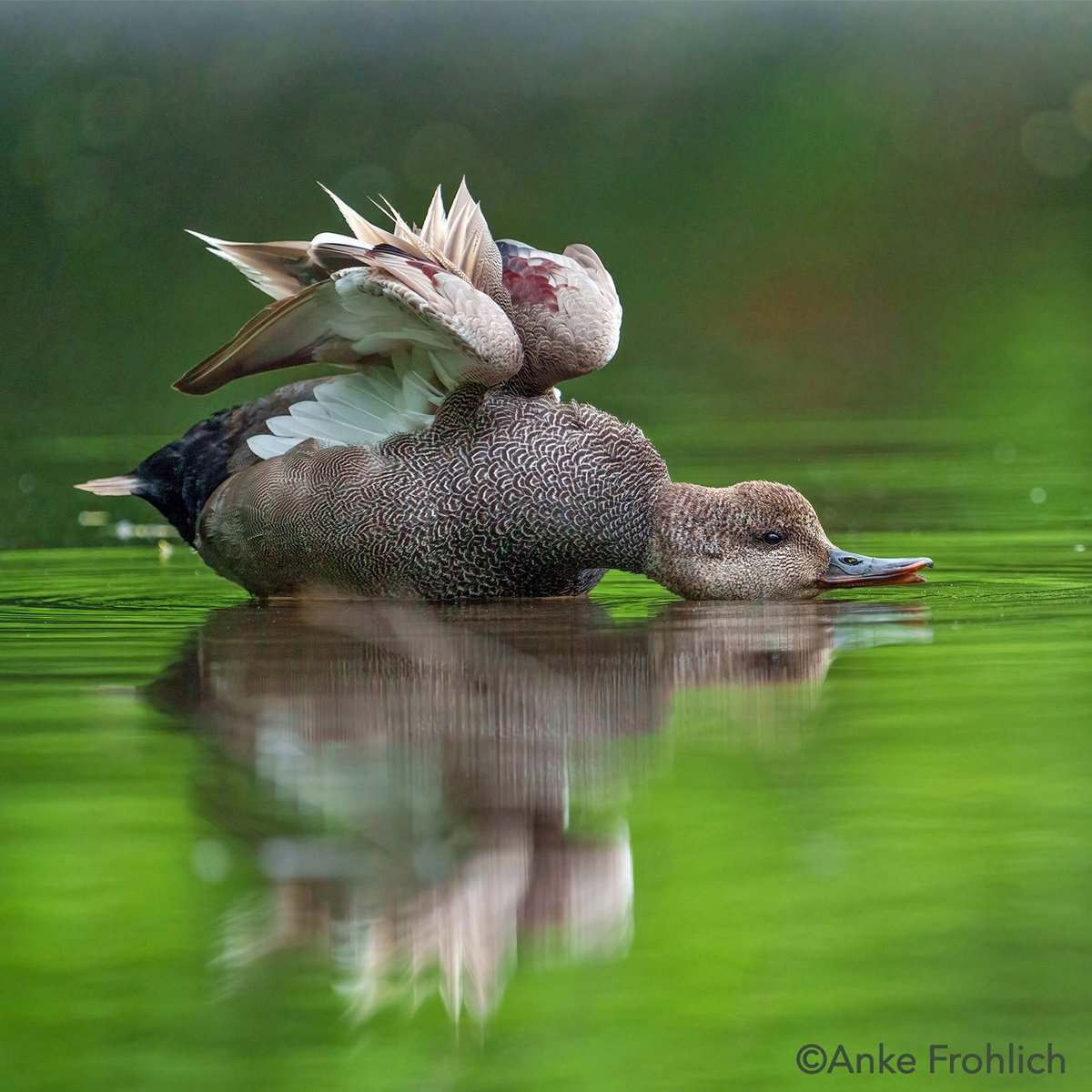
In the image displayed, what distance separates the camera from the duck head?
6895mm

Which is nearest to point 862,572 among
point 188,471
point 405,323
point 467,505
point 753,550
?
point 753,550

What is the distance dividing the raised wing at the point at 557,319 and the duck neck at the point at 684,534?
1.69 feet

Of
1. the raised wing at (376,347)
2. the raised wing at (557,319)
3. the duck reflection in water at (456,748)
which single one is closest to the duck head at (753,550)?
the duck reflection in water at (456,748)

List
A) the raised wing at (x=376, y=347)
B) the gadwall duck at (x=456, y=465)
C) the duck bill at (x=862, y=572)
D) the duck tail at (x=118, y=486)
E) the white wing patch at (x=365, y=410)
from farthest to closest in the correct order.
Answer: the duck tail at (x=118, y=486), the white wing patch at (x=365, y=410), the duck bill at (x=862, y=572), the gadwall duck at (x=456, y=465), the raised wing at (x=376, y=347)

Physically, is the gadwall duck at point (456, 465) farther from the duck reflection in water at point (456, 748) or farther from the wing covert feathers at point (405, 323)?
the duck reflection in water at point (456, 748)

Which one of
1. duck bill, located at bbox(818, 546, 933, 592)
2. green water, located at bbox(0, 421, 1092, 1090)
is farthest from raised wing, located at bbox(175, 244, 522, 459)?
duck bill, located at bbox(818, 546, 933, 592)

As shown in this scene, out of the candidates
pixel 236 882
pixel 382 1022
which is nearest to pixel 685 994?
pixel 382 1022

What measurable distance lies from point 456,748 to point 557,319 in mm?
2842

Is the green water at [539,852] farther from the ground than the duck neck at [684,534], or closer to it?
closer to it

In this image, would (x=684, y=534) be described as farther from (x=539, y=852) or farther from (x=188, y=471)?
(x=539, y=852)

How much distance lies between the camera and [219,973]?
126 inches

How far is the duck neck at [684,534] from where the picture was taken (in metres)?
6.95

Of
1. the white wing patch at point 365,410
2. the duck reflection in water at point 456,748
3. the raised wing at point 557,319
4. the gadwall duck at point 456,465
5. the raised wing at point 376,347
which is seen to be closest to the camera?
the duck reflection in water at point 456,748

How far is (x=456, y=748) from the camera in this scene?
452 centimetres
